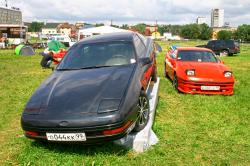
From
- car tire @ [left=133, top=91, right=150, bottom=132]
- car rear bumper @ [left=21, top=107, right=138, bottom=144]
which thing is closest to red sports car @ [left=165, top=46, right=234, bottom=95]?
car tire @ [left=133, top=91, right=150, bottom=132]

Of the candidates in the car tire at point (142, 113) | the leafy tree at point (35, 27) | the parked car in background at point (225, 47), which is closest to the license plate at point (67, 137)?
the car tire at point (142, 113)

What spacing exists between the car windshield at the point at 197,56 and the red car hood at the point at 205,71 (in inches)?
18.0

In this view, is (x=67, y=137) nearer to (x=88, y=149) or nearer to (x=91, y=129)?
(x=91, y=129)

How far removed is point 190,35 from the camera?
12281 centimetres

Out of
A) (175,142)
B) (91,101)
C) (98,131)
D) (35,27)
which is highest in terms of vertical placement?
(35,27)

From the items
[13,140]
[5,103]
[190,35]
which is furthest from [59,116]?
[190,35]

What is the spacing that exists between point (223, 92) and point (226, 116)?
1916mm

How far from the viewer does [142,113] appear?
465 centimetres

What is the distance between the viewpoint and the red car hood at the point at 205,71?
783cm

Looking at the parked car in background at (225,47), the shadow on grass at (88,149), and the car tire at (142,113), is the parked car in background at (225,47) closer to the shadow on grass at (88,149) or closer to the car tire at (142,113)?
the car tire at (142,113)

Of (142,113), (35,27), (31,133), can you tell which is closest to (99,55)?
(142,113)

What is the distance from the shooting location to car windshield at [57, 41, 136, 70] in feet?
16.9

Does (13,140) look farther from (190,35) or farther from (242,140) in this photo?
(190,35)

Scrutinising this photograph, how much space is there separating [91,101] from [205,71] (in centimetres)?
502
